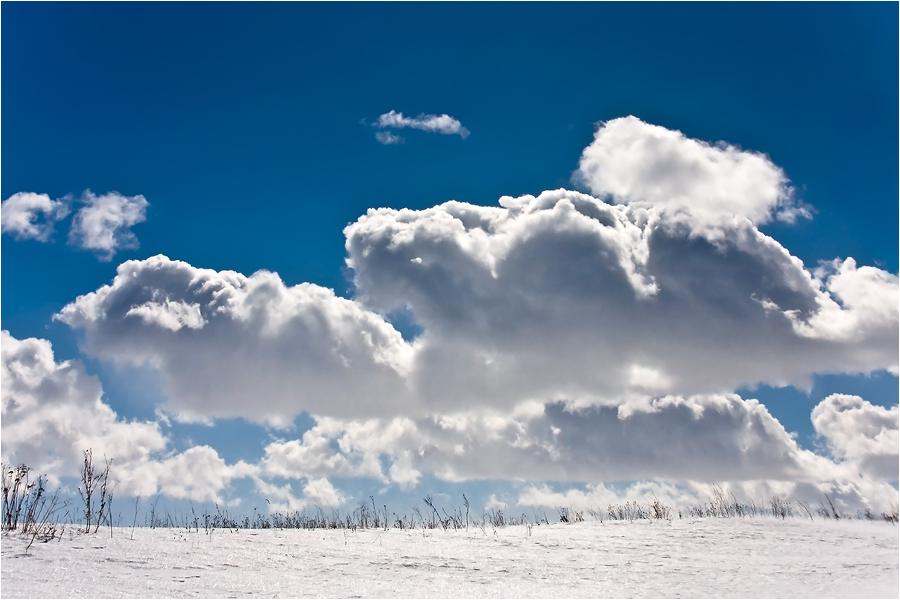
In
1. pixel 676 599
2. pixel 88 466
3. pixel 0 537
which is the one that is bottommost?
pixel 676 599

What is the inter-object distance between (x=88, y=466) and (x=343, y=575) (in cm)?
590

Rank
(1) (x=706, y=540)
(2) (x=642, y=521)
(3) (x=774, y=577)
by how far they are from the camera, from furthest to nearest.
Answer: (2) (x=642, y=521), (1) (x=706, y=540), (3) (x=774, y=577)

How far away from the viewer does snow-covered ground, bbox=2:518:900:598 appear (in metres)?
9.22

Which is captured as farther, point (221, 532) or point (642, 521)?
point (642, 521)

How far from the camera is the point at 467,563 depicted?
1092 cm

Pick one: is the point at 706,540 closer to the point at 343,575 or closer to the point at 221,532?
the point at 343,575

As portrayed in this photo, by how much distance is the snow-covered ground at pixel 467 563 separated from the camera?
9.22 meters

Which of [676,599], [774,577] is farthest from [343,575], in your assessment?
[774,577]

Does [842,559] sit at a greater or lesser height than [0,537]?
lesser

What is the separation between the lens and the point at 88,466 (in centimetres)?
1246

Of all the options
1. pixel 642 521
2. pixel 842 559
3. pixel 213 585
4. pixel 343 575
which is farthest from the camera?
pixel 642 521

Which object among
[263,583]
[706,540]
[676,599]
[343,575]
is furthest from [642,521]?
[263,583]

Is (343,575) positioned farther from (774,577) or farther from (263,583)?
(774,577)

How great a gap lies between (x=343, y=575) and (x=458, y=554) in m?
2.32
